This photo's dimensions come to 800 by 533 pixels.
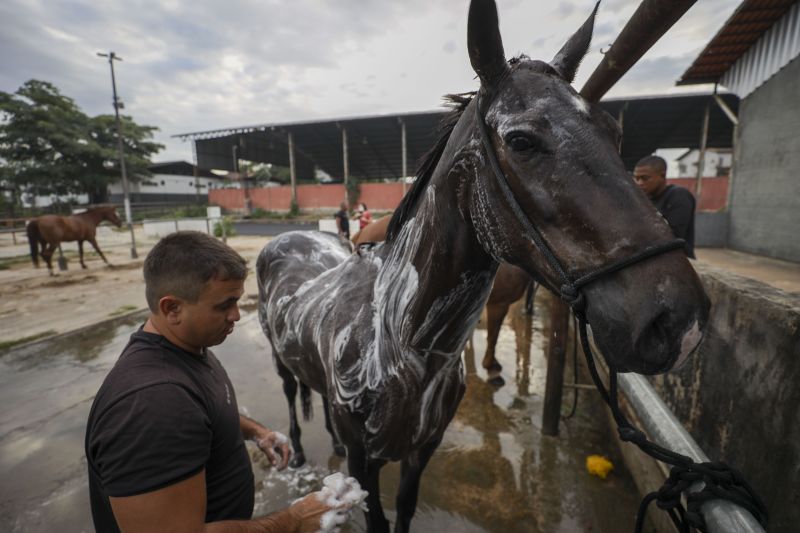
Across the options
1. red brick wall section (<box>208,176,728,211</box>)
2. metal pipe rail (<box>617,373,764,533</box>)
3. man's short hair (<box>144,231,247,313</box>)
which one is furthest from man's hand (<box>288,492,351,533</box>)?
red brick wall section (<box>208,176,728,211</box>)

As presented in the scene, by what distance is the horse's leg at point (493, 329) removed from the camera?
4203 mm

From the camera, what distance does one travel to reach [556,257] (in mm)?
981

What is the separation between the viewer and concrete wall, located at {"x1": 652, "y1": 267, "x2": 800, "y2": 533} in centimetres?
140

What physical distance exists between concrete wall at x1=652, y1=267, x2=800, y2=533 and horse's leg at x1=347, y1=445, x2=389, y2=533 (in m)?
1.65

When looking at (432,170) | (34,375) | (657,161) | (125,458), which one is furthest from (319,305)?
(34,375)

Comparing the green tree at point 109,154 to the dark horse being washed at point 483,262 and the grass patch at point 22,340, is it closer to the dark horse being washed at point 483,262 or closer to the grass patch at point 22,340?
the grass patch at point 22,340

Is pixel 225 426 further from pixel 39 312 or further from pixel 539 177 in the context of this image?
pixel 39 312

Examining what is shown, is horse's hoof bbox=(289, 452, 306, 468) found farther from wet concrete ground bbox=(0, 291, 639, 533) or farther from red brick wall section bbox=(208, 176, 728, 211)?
red brick wall section bbox=(208, 176, 728, 211)

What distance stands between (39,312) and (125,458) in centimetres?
801

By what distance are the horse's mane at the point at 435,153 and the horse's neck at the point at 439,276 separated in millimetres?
78

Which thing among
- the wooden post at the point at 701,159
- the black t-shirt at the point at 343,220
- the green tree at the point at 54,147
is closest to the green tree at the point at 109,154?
the green tree at the point at 54,147

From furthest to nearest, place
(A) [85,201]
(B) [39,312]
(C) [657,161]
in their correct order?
(A) [85,201]
(B) [39,312]
(C) [657,161]

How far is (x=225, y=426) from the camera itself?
120cm

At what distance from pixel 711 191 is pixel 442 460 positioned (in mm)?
22865
